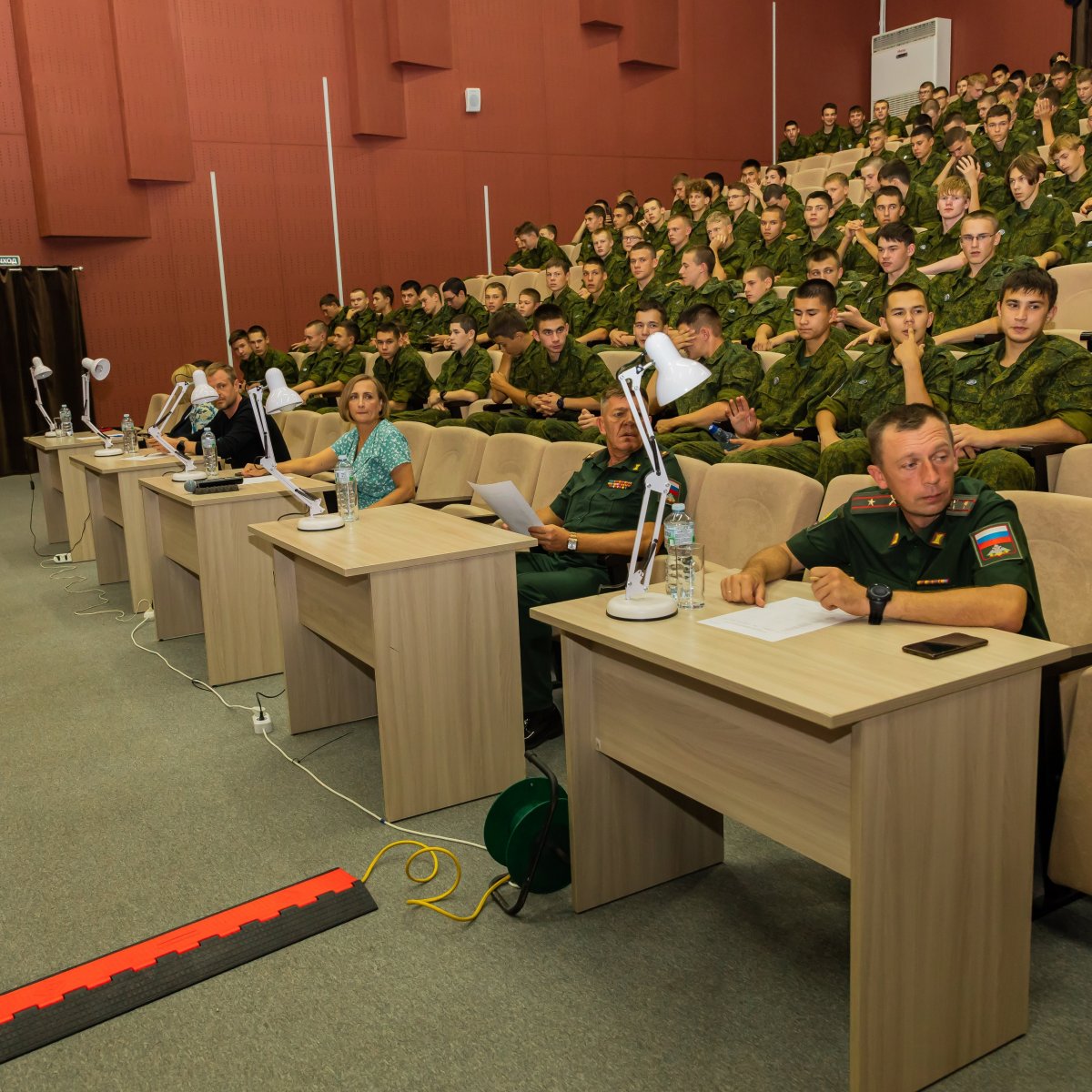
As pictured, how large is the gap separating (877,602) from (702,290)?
4.70m

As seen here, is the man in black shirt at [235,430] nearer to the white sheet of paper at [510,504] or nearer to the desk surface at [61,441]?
the desk surface at [61,441]

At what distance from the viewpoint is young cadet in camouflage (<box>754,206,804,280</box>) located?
712 centimetres

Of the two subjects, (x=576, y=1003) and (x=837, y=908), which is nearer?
(x=576, y=1003)

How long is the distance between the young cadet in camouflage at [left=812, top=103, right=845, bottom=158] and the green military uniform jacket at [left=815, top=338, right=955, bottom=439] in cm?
848

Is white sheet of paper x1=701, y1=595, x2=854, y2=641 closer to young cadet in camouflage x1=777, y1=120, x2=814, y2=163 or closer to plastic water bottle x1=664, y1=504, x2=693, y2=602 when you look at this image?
plastic water bottle x1=664, y1=504, x2=693, y2=602

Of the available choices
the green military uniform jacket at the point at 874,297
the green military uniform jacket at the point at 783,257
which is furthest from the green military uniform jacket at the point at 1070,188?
the green military uniform jacket at the point at 783,257

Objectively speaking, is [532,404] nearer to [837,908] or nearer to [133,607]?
[133,607]

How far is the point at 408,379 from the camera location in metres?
7.51

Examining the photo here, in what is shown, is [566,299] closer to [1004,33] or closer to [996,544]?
[996,544]

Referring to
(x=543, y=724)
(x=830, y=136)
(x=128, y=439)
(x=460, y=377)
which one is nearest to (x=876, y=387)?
(x=543, y=724)

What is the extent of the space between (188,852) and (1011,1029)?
1.87m

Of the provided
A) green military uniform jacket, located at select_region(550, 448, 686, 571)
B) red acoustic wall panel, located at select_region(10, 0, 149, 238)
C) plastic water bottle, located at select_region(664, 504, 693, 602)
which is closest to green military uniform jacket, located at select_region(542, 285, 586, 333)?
red acoustic wall panel, located at select_region(10, 0, 149, 238)

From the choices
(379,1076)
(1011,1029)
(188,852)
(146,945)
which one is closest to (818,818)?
(1011,1029)

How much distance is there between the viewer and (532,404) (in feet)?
19.4
